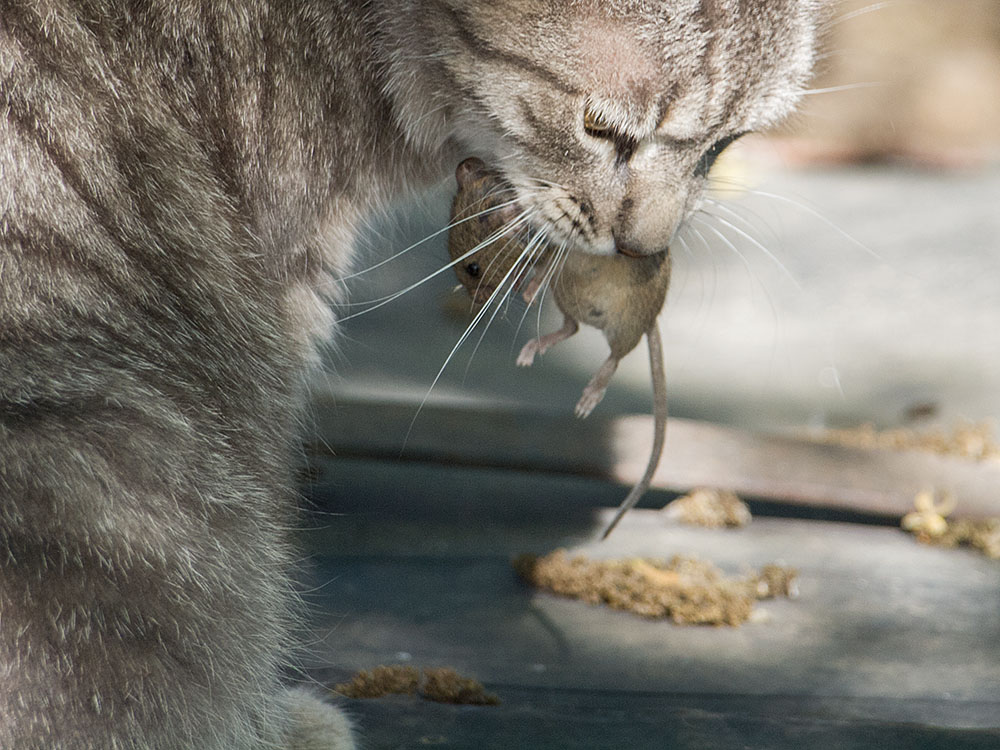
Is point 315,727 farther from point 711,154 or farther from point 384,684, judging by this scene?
point 711,154

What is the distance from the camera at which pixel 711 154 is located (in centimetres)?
176

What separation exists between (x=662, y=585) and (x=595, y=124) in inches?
43.4

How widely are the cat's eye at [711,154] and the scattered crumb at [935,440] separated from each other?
1330 mm

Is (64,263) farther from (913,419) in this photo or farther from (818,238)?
(818,238)

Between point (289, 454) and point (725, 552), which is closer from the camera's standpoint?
point (289, 454)

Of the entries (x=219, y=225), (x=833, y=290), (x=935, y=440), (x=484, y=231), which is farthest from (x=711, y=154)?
(x=833, y=290)

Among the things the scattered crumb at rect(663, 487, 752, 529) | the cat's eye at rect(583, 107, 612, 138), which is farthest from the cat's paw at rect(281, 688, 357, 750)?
the scattered crumb at rect(663, 487, 752, 529)

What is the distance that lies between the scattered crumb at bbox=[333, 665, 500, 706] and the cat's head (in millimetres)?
766

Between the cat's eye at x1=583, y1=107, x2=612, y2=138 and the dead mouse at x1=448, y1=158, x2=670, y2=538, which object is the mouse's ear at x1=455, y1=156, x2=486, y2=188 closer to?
the dead mouse at x1=448, y1=158, x2=670, y2=538

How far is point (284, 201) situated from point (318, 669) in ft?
2.88

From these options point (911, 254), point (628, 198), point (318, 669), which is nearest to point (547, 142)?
point (628, 198)

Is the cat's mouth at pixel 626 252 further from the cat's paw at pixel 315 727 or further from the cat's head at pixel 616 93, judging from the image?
the cat's paw at pixel 315 727

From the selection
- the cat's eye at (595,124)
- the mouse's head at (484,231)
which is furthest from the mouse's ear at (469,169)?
the cat's eye at (595,124)

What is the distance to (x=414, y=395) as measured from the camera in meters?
3.42
